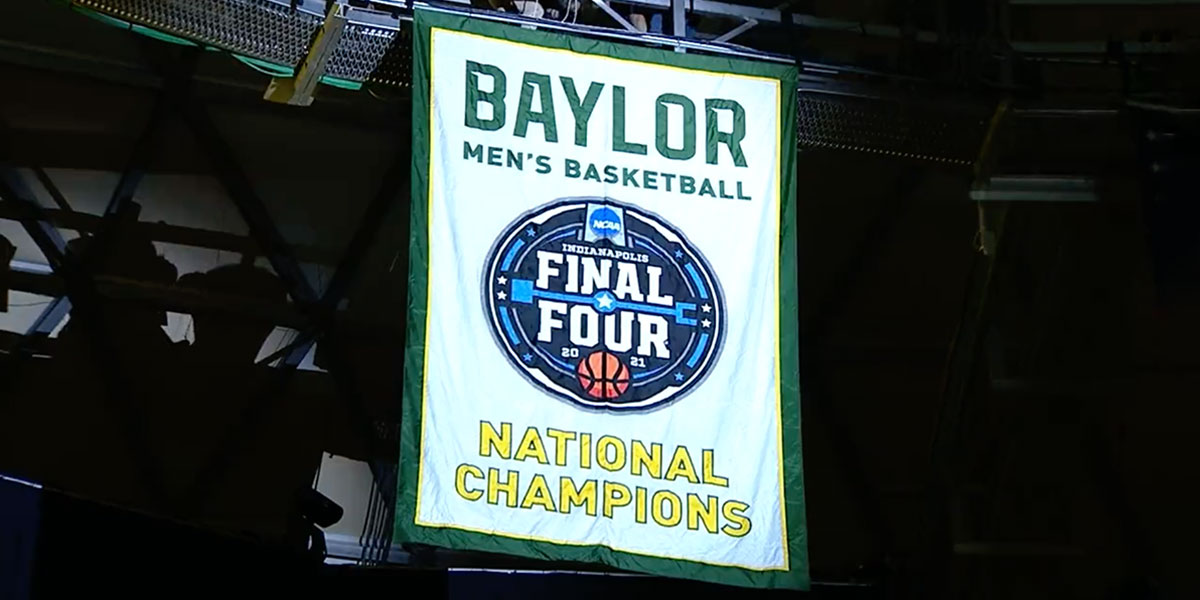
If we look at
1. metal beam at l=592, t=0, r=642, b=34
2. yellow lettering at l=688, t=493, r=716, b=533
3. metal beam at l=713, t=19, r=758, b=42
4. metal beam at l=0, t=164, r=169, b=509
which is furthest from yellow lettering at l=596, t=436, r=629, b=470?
metal beam at l=0, t=164, r=169, b=509

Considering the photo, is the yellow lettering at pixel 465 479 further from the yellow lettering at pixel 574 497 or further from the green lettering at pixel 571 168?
the green lettering at pixel 571 168

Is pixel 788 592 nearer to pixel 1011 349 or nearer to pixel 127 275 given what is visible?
pixel 1011 349

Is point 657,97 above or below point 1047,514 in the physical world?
above

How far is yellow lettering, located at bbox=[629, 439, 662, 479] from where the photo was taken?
415 inches

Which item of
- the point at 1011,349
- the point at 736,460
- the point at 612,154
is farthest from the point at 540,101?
the point at 1011,349

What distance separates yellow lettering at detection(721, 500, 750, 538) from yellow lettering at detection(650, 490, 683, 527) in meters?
0.28

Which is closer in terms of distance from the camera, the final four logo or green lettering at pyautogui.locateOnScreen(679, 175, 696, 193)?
the final four logo

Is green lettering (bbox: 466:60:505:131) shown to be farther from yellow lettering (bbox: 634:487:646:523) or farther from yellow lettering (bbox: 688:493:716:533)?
yellow lettering (bbox: 688:493:716:533)

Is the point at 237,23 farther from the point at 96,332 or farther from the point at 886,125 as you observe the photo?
the point at 96,332

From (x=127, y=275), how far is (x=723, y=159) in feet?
18.9

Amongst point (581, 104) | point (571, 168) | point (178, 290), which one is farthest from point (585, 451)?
point (178, 290)

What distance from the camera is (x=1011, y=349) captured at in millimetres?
13602

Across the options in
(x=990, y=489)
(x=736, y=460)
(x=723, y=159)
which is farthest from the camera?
(x=990, y=489)

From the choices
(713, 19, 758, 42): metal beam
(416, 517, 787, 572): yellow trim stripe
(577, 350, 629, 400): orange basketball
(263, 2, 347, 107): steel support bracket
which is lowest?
(416, 517, 787, 572): yellow trim stripe
